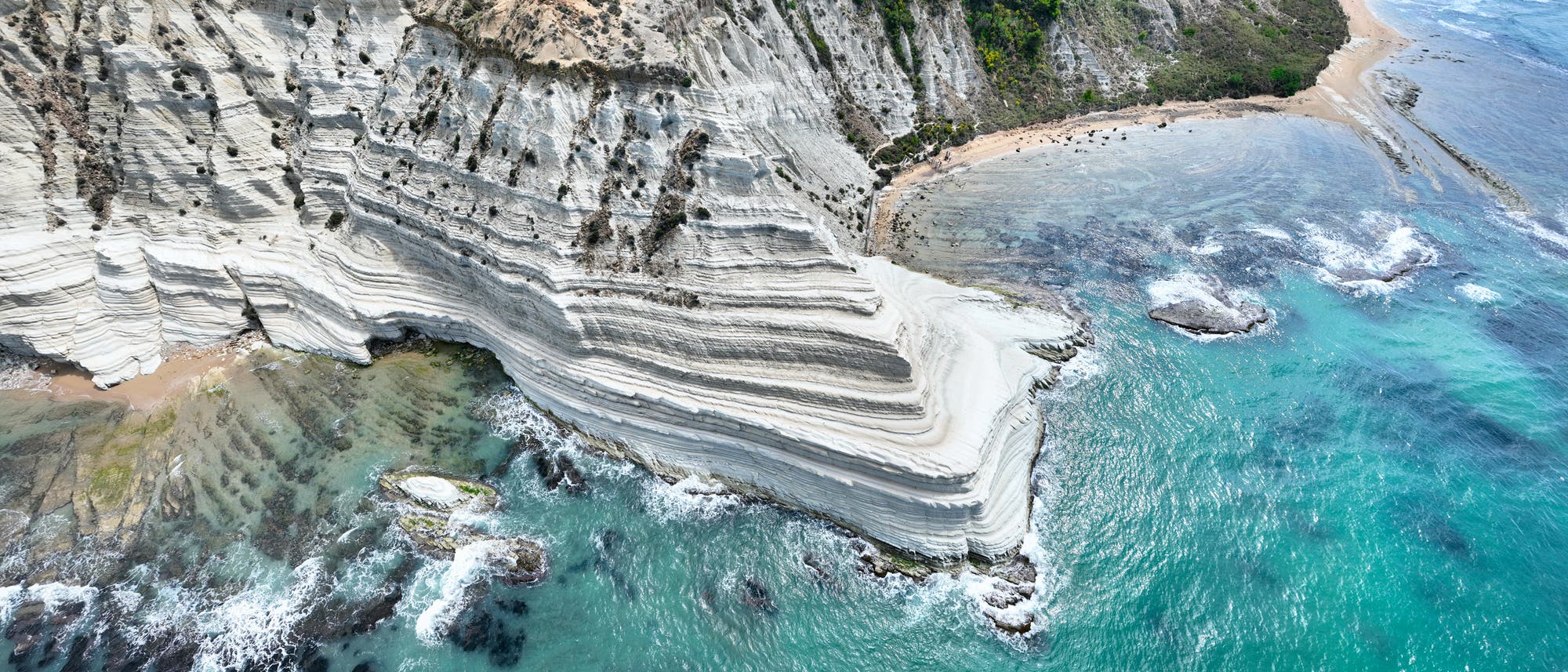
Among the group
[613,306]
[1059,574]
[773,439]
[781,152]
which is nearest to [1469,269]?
[1059,574]

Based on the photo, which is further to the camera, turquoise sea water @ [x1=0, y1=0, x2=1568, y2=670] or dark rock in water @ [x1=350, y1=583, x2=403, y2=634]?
dark rock in water @ [x1=350, y1=583, x2=403, y2=634]

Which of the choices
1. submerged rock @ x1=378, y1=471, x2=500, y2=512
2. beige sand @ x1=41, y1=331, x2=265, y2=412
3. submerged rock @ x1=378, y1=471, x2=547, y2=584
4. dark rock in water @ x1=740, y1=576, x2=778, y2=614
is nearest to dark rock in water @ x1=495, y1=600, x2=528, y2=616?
submerged rock @ x1=378, y1=471, x2=547, y2=584

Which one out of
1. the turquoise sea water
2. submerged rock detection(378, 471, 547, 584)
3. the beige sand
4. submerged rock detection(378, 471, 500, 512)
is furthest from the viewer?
the beige sand

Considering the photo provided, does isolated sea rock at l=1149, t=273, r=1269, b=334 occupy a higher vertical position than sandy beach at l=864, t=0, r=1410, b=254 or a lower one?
lower

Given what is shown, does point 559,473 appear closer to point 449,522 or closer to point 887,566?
point 449,522

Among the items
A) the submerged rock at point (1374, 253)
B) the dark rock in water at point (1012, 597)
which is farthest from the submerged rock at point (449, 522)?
the submerged rock at point (1374, 253)

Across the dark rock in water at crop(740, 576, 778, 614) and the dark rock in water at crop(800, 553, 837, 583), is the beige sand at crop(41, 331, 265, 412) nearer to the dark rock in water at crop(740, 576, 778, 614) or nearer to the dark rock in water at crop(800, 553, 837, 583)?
the dark rock in water at crop(740, 576, 778, 614)

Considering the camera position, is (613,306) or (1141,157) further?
(1141,157)

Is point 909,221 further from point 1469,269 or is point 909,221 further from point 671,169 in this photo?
point 1469,269
